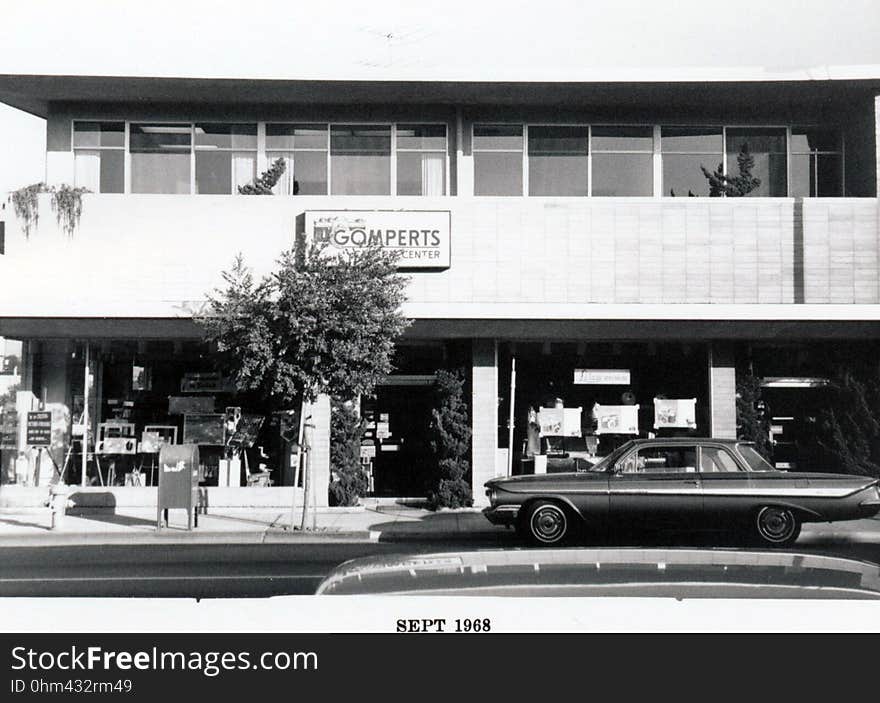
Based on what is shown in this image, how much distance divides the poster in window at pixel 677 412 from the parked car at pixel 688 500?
552 cm

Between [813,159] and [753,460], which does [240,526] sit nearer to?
[753,460]

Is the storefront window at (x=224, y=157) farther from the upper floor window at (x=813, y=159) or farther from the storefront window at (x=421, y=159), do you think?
the upper floor window at (x=813, y=159)

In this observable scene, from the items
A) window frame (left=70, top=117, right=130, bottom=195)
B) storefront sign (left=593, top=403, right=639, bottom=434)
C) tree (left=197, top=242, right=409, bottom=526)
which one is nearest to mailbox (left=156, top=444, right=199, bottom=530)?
tree (left=197, top=242, right=409, bottom=526)

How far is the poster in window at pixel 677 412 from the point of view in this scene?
58.1ft

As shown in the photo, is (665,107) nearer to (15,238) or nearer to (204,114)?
(204,114)

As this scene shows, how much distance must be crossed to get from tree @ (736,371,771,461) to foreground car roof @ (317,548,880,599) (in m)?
15.8

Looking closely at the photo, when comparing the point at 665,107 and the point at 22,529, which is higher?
the point at 665,107

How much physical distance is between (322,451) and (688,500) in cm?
732

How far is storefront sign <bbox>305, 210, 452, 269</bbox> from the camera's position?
1702 centimetres

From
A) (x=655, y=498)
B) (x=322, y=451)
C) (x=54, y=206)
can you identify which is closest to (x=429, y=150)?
(x=322, y=451)

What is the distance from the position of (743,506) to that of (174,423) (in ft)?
33.5

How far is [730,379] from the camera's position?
1748 cm

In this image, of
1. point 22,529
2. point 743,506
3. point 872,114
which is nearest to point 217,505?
point 22,529
